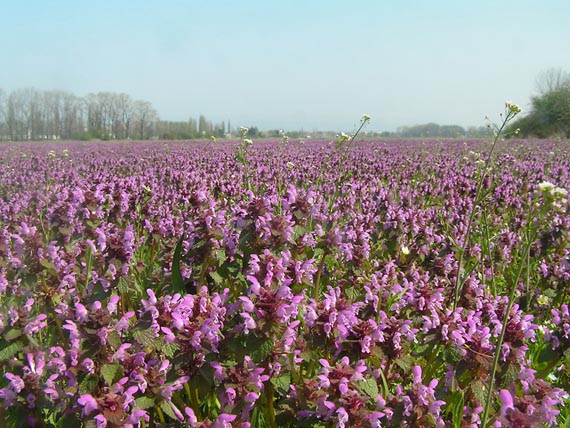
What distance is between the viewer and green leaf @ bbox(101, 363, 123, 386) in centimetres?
167

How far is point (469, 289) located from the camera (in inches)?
112

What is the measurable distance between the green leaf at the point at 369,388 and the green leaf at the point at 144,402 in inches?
28.5

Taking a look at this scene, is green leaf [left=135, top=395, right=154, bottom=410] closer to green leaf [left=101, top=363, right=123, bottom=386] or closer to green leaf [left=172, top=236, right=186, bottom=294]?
green leaf [left=101, top=363, right=123, bottom=386]

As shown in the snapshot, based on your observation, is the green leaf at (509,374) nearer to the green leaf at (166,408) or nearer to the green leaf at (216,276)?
the green leaf at (166,408)

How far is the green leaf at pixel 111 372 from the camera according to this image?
1665 mm

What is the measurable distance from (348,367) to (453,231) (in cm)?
335

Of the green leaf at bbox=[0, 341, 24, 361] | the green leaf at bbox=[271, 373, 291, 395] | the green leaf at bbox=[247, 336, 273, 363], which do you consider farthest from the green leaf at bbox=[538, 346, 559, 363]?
the green leaf at bbox=[0, 341, 24, 361]

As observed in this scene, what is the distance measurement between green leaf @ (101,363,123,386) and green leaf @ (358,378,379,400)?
83 cm

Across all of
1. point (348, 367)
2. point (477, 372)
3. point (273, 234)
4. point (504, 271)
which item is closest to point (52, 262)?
point (273, 234)

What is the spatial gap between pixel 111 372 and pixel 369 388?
0.90m

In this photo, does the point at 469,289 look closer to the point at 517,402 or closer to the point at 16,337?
the point at 517,402

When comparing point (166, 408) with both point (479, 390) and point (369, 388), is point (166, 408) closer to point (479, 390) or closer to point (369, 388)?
point (369, 388)

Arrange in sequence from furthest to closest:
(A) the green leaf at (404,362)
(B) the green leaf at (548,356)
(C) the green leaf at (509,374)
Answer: (B) the green leaf at (548,356)
(A) the green leaf at (404,362)
(C) the green leaf at (509,374)

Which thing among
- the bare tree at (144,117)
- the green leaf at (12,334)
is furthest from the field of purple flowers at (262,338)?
the bare tree at (144,117)
